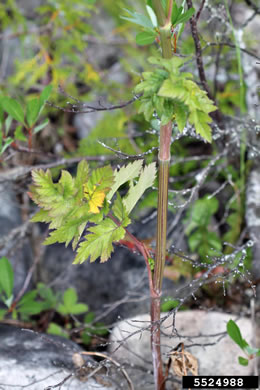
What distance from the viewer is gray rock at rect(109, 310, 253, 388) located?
1.76 meters

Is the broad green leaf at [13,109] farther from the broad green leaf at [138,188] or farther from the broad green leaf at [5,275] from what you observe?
the broad green leaf at [138,188]

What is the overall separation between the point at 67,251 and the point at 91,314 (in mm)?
522

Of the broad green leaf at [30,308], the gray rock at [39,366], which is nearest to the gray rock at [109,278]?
the broad green leaf at [30,308]

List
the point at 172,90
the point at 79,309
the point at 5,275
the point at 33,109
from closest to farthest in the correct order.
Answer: the point at 172,90
the point at 33,109
the point at 5,275
the point at 79,309

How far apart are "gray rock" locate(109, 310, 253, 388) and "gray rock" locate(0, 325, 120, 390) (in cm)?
14

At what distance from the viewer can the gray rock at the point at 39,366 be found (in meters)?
1.54

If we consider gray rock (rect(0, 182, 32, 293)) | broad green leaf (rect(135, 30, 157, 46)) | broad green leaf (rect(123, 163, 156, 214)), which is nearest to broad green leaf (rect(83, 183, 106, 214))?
broad green leaf (rect(123, 163, 156, 214))

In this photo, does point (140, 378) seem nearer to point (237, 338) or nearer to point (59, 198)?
point (237, 338)

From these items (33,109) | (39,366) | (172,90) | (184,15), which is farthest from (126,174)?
(39,366)

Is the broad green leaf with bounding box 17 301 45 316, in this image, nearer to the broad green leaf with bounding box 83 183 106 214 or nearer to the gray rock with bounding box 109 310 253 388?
the gray rock with bounding box 109 310 253 388

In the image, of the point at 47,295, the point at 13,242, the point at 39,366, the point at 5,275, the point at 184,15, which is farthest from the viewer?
the point at 13,242

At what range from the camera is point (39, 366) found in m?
1.62

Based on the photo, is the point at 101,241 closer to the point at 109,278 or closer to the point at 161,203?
the point at 161,203

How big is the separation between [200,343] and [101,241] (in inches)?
34.9
